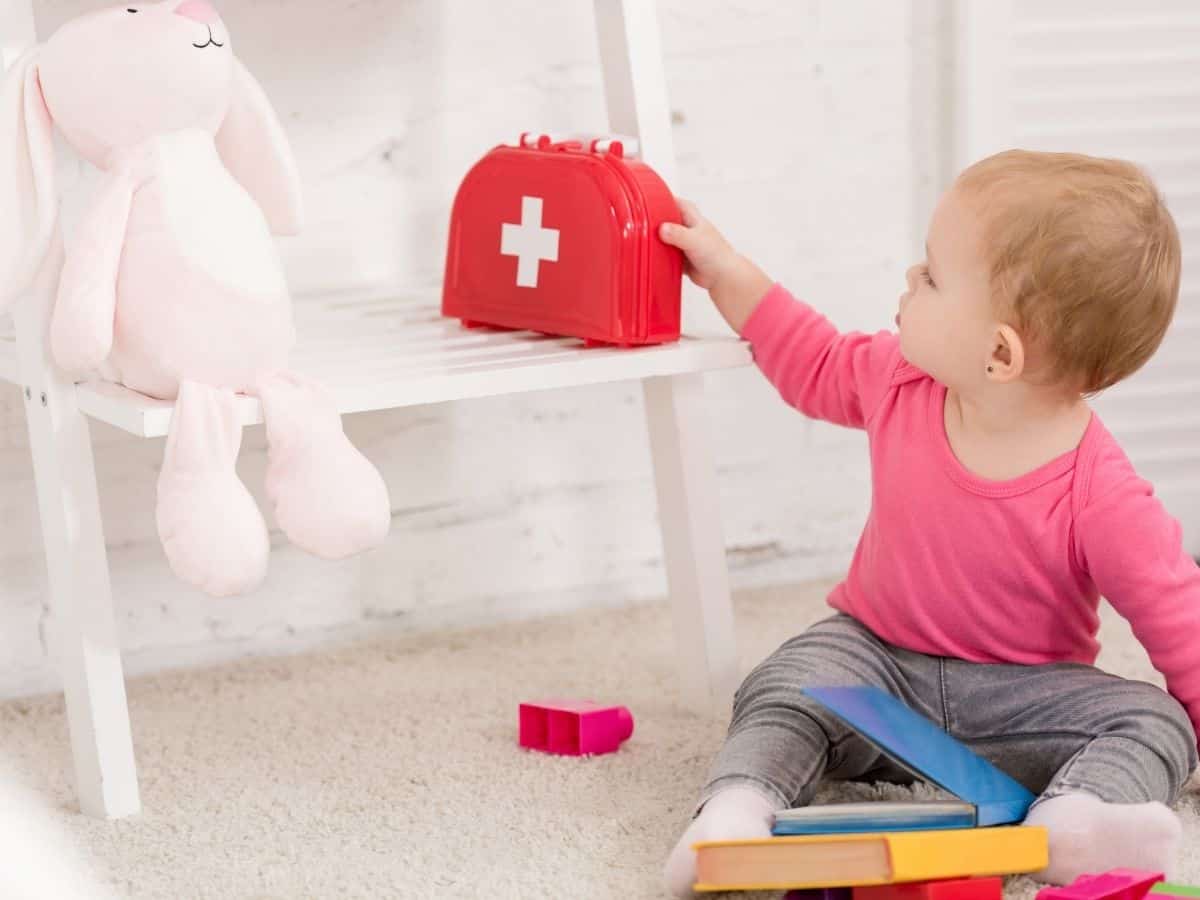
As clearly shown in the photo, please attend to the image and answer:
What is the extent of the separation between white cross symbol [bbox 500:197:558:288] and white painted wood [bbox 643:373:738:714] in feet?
0.43

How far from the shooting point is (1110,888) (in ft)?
2.72

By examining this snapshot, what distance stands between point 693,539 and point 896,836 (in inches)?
16.4

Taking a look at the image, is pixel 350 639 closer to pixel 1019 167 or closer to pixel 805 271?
pixel 805 271

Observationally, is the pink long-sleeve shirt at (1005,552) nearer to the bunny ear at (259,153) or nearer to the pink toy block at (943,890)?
the pink toy block at (943,890)

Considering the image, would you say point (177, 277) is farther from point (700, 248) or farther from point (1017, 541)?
point (1017, 541)

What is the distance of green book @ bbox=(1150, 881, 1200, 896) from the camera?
2.83 feet

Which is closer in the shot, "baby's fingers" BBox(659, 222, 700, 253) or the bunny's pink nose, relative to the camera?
the bunny's pink nose

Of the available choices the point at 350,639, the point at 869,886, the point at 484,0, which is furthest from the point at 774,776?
the point at 484,0

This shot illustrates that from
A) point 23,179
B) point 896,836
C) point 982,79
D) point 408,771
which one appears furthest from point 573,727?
point 982,79

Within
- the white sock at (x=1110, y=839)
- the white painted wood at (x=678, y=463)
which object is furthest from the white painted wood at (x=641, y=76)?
the white sock at (x=1110, y=839)

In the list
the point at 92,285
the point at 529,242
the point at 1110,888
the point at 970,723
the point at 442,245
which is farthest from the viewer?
the point at 442,245

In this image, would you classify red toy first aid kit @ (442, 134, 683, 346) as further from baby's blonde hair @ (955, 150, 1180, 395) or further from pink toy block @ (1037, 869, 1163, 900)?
pink toy block @ (1037, 869, 1163, 900)

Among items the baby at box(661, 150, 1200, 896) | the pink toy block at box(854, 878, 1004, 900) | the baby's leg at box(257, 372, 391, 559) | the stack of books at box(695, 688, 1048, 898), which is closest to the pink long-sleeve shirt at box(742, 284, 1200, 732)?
the baby at box(661, 150, 1200, 896)

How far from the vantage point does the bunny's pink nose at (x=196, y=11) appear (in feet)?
3.18
